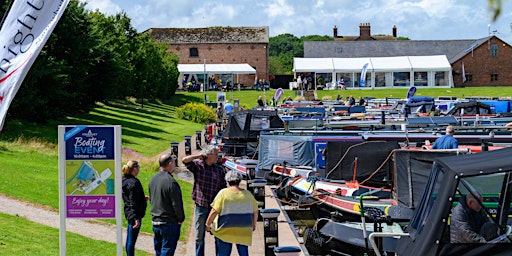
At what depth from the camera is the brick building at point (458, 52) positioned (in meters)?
105

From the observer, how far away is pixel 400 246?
11.1 meters

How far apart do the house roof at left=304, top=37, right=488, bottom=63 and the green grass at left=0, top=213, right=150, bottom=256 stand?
302 feet

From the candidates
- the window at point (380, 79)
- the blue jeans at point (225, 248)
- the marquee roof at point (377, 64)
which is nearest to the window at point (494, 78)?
the marquee roof at point (377, 64)

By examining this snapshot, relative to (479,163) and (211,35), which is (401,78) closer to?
(211,35)

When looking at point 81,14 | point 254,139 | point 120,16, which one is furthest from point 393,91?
point 254,139

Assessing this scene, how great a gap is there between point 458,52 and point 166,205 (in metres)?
100

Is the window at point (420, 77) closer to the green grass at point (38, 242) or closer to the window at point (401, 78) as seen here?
the window at point (401, 78)

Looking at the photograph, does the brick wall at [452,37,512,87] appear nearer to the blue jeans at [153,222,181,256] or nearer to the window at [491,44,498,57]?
the window at [491,44,498,57]

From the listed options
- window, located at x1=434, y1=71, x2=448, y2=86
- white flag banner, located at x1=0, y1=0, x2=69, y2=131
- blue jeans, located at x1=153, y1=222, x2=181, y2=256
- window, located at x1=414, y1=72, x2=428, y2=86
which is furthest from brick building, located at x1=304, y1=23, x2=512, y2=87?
white flag banner, located at x1=0, y1=0, x2=69, y2=131

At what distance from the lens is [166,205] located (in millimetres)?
13250

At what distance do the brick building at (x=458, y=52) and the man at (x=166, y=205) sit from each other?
93889mm

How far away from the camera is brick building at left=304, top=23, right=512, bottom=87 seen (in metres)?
105

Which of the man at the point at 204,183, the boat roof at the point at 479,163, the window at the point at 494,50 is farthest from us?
the window at the point at 494,50

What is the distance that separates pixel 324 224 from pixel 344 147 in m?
6.10
